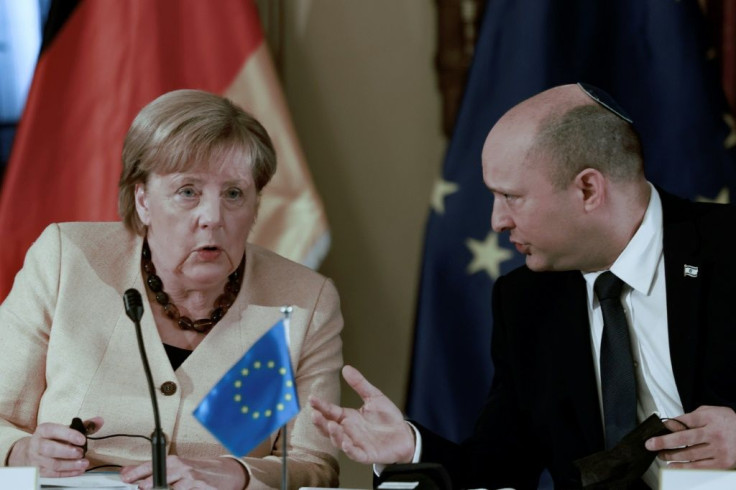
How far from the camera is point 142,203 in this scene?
242cm

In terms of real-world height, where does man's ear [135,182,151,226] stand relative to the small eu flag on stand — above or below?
above

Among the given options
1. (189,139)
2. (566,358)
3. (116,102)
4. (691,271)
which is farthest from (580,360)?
(116,102)

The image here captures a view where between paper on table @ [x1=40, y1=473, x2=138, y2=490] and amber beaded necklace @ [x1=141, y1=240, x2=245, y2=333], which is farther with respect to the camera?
amber beaded necklace @ [x1=141, y1=240, x2=245, y2=333]

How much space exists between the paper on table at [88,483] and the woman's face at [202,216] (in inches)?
19.4

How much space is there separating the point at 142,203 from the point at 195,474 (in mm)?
671

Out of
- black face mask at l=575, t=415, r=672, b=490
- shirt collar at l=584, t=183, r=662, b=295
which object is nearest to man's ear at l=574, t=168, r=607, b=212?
shirt collar at l=584, t=183, r=662, b=295

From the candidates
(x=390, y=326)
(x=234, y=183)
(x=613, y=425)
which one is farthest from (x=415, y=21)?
(x=613, y=425)

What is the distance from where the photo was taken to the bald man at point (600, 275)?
2262 mm

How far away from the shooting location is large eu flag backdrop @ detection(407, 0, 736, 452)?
2951 millimetres

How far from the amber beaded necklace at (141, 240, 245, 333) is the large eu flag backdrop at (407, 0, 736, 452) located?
715 mm

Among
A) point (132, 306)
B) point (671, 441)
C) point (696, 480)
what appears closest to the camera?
point (696, 480)

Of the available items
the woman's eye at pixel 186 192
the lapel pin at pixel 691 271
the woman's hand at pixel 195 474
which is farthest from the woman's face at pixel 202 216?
the lapel pin at pixel 691 271

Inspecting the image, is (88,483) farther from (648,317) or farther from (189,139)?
(648,317)

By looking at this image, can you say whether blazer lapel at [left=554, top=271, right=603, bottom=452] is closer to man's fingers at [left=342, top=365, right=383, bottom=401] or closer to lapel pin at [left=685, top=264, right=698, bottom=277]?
lapel pin at [left=685, top=264, right=698, bottom=277]
